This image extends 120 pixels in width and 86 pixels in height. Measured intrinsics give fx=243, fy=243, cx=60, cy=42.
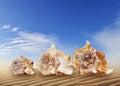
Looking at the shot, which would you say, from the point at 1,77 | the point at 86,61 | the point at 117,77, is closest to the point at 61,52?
the point at 86,61

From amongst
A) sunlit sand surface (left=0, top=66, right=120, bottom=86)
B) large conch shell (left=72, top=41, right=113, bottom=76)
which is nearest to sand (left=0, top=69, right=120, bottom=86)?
sunlit sand surface (left=0, top=66, right=120, bottom=86)

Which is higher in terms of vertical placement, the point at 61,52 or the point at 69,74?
the point at 61,52

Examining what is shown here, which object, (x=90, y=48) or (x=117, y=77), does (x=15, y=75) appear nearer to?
(x=90, y=48)

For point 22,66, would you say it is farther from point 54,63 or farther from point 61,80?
point 61,80

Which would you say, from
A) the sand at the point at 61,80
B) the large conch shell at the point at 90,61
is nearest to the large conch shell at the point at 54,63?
the sand at the point at 61,80

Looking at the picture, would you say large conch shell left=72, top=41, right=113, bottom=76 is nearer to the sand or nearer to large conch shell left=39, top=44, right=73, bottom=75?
the sand

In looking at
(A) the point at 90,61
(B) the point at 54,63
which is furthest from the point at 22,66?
(A) the point at 90,61
